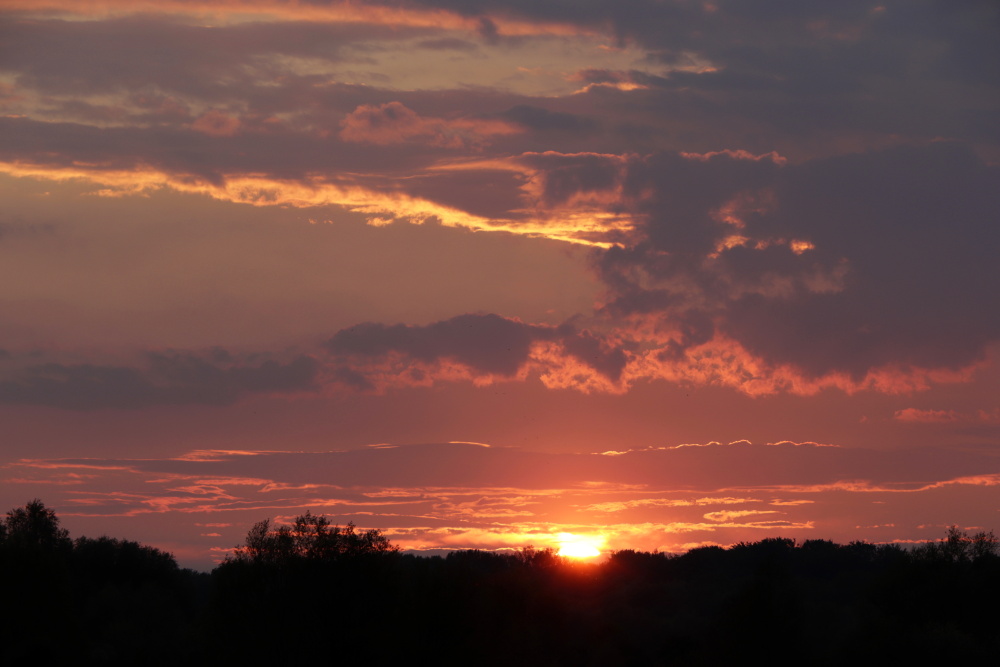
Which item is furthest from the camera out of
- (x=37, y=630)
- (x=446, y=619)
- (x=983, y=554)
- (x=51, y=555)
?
(x=983, y=554)

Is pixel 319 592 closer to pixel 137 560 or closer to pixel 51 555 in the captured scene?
pixel 51 555

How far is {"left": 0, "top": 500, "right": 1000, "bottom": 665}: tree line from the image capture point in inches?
2886

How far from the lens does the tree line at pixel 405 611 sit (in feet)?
241

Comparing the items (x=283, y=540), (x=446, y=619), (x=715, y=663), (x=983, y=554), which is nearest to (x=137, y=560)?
(x=283, y=540)

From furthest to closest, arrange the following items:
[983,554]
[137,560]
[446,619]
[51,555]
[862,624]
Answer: [137,560]
[983,554]
[862,624]
[446,619]
[51,555]

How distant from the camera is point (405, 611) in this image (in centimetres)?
7819

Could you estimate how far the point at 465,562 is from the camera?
87.2 meters

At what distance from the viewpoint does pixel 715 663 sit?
9625 cm

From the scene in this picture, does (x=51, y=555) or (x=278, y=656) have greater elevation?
(x=51, y=555)

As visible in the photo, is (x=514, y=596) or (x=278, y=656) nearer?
(x=278, y=656)

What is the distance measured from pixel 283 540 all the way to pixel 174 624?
26.7m

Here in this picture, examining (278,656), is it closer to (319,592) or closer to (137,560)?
(319,592)

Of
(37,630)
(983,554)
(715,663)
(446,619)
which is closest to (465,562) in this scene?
(446,619)

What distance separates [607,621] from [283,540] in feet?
190
